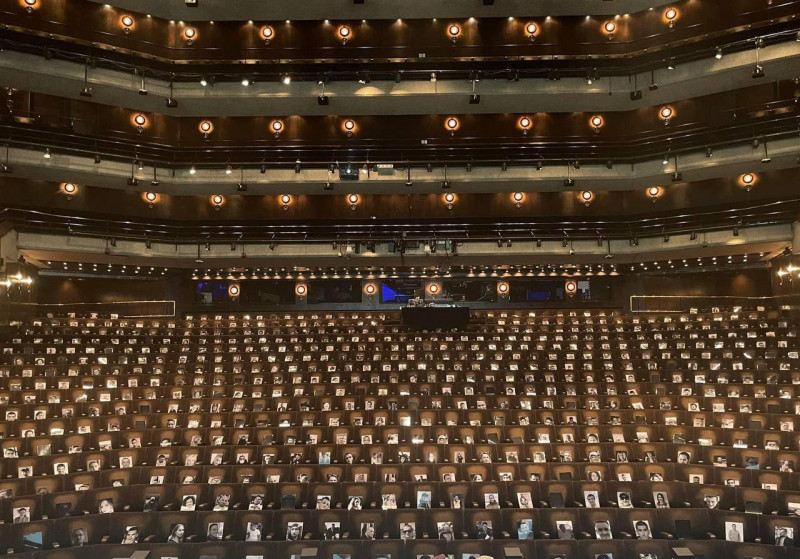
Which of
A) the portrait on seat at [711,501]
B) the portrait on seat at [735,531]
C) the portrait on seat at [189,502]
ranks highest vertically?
the portrait on seat at [189,502]

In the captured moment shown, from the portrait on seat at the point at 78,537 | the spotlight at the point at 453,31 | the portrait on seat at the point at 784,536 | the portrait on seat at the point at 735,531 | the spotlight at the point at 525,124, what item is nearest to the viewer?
the portrait on seat at the point at 784,536

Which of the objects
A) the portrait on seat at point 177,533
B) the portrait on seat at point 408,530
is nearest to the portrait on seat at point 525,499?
the portrait on seat at point 408,530

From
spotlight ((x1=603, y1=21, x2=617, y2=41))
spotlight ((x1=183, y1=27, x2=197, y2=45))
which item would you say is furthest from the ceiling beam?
spotlight ((x1=183, y1=27, x2=197, y2=45))

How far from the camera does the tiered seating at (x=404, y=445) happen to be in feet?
19.7

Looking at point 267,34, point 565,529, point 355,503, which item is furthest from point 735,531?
point 267,34

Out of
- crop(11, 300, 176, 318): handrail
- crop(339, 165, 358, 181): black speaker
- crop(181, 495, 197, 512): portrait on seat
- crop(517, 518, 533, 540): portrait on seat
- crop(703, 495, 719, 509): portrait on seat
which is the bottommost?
crop(517, 518, 533, 540): portrait on seat

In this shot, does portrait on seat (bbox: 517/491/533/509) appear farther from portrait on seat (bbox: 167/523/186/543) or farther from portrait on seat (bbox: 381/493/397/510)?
portrait on seat (bbox: 167/523/186/543)

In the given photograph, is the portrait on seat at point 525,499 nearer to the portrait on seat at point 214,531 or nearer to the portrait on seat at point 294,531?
Result: the portrait on seat at point 294,531

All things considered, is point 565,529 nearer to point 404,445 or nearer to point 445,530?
point 445,530

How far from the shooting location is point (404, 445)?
23.9 ft

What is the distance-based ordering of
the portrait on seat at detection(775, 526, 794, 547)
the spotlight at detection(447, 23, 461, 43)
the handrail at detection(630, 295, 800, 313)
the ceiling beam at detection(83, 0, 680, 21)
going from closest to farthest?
the portrait on seat at detection(775, 526, 794, 547)
the ceiling beam at detection(83, 0, 680, 21)
the spotlight at detection(447, 23, 461, 43)
the handrail at detection(630, 295, 800, 313)

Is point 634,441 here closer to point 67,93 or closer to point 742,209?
point 742,209

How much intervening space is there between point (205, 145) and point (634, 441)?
9269mm

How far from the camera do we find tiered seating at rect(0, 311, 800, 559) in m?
6.02
